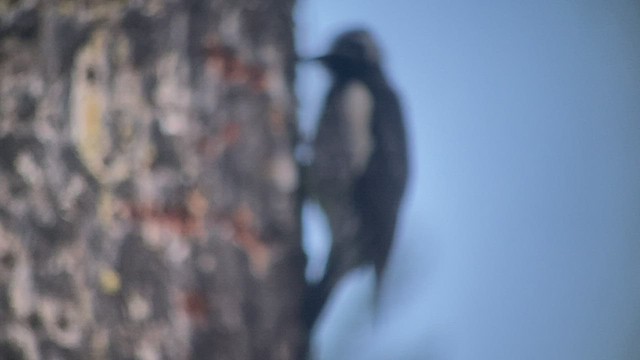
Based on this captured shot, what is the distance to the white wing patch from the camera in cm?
82

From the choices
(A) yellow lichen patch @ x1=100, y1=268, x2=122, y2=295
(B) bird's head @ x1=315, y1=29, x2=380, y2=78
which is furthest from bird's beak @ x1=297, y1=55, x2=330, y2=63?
(A) yellow lichen patch @ x1=100, y1=268, x2=122, y2=295

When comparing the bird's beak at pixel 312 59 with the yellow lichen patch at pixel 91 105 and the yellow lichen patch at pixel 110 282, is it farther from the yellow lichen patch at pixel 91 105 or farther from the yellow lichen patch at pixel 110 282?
the yellow lichen patch at pixel 110 282

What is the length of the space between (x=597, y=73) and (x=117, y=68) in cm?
74

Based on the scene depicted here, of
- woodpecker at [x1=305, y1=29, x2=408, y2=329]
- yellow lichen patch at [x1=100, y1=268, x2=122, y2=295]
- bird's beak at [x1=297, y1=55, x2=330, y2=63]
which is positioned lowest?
yellow lichen patch at [x1=100, y1=268, x2=122, y2=295]

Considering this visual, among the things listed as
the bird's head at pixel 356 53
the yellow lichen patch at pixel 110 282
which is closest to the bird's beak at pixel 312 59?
the bird's head at pixel 356 53

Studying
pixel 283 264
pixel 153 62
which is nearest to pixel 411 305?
pixel 283 264

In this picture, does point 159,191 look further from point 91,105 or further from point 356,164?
point 356,164

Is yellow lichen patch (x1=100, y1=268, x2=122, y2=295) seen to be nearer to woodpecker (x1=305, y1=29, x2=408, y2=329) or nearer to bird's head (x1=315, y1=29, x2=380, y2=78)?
woodpecker (x1=305, y1=29, x2=408, y2=329)

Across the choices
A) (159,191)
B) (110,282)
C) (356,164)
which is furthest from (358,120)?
(110,282)

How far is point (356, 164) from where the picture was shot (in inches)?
32.2

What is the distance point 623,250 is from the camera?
76 centimetres

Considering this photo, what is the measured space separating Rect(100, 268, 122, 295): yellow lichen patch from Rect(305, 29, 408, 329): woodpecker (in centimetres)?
29

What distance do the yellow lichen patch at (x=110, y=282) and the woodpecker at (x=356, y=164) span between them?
0.96 ft

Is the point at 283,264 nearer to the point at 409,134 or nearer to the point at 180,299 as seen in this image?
the point at 180,299
